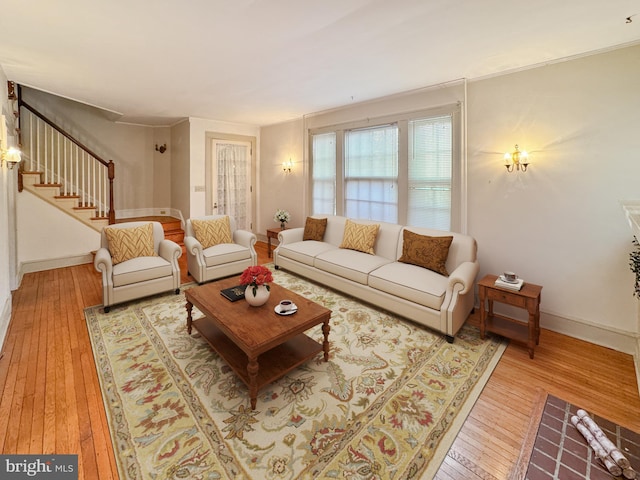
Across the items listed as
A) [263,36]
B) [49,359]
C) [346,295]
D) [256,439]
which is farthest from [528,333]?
[49,359]

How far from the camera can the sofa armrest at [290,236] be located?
4.99 m

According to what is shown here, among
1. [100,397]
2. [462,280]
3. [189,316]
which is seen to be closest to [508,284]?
[462,280]

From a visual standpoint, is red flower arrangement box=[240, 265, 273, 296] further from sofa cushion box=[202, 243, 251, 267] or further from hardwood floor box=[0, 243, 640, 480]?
sofa cushion box=[202, 243, 251, 267]

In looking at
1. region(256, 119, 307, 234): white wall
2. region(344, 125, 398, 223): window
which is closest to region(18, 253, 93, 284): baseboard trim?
region(256, 119, 307, 234): white wall

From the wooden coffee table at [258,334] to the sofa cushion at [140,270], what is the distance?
115cm

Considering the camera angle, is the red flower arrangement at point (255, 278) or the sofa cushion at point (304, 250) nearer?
the red flower arrangement at point (255, 278)

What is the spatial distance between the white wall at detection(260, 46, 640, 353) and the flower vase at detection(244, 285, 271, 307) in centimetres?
270

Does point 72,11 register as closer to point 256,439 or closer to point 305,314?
point 305,314

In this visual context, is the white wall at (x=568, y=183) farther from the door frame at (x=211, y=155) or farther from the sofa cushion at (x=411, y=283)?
the door frame at (x=211, y=155)

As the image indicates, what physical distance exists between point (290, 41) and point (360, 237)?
8.36 feet

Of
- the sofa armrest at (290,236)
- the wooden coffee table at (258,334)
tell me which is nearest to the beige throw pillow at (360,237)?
the sofa armrest at (290,236)

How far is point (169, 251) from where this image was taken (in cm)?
392

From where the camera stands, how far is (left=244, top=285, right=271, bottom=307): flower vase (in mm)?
2512

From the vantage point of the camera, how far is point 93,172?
216 inches
